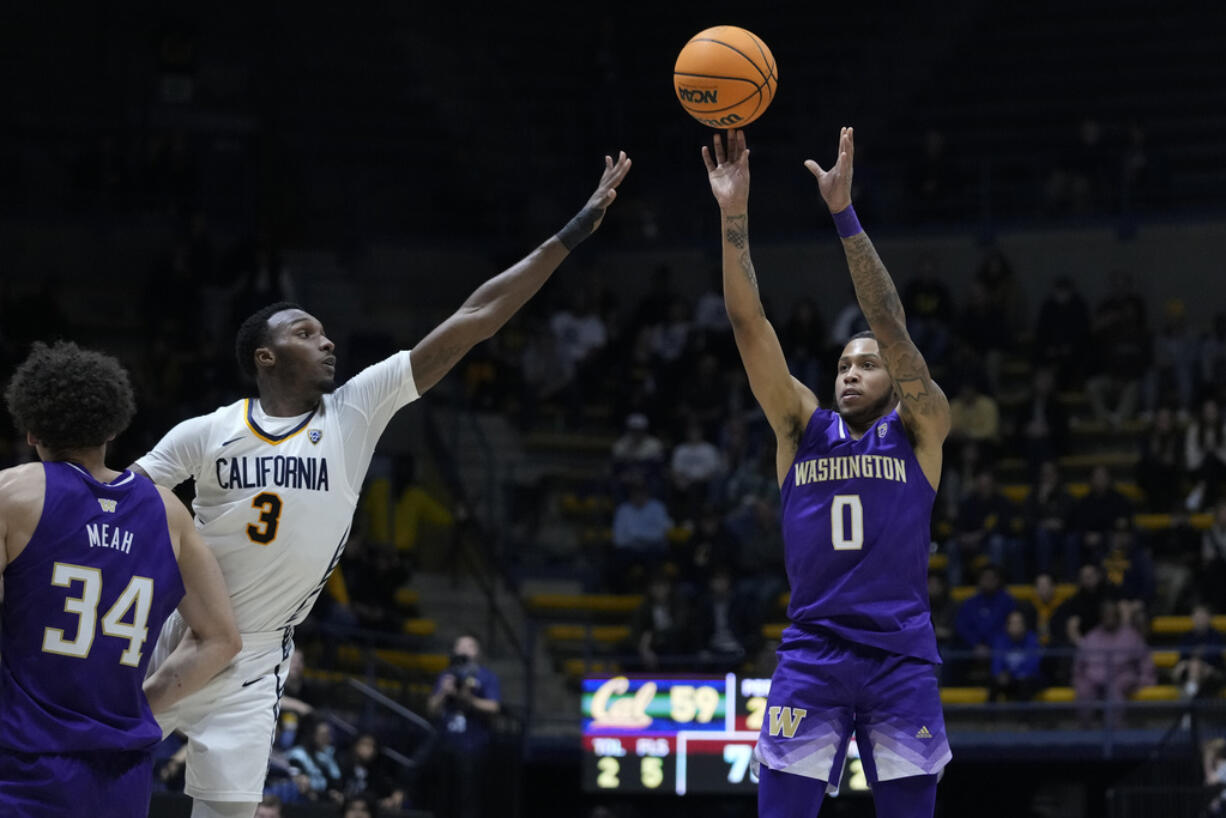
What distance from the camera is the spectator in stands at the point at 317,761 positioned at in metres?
12.9

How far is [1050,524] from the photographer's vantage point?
17.4 meters

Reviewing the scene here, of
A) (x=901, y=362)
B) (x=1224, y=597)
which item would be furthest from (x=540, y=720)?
(x=901, y=362)

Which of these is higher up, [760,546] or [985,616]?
[760,546]

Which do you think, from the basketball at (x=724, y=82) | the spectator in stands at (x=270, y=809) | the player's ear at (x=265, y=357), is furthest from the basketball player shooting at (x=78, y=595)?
the spectator in stands at (x=270, y=809)

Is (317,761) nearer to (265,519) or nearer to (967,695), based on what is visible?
(967,695)

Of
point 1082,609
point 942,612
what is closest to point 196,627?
point 942,612

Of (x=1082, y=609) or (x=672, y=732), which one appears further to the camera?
(x=1082, y=609)

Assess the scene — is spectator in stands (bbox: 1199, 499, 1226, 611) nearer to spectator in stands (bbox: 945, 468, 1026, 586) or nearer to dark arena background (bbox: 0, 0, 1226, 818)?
dark arena background (bbox: 0, 0, 1226, 818)

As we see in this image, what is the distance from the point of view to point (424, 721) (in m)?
15.0

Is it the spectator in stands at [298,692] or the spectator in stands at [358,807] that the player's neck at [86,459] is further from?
the spectator in stands at [358,807]

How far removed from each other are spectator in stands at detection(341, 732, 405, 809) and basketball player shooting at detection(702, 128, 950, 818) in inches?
293

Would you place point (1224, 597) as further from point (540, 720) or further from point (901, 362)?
point (901, 362)

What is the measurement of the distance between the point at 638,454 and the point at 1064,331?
16.5ft

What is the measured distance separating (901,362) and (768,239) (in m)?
16.2
